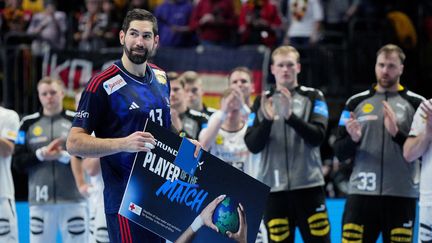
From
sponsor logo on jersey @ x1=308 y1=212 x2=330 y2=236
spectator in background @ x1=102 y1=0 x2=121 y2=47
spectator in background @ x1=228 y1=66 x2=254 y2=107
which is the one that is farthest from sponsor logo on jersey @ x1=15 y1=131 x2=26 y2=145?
spectator in background @ x1=102 y1=0 x2=121 y2=47

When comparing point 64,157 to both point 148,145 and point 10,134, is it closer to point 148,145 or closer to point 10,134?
point 10,134

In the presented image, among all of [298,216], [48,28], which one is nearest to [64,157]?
[298,216]

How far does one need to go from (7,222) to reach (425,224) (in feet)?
14.4

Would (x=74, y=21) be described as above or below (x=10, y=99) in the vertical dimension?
above

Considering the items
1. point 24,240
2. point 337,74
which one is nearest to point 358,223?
point 24,240

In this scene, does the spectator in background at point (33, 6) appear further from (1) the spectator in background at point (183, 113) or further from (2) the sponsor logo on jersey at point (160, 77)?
(2) the sponsor logo on jersey at point (160, 77)

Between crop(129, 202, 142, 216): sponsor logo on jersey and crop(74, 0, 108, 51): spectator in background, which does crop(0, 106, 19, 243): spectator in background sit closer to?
A: crop(129, 202, 142, 216): sponsor logo on jersey

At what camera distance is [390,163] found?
31.9 ft

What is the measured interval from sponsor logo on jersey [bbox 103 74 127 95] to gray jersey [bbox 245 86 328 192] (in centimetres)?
301

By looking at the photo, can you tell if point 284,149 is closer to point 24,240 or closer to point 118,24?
point 24,240

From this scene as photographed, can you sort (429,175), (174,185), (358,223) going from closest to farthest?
(174,185) < (429,175) < (358,223)

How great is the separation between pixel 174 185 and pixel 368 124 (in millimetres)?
3653

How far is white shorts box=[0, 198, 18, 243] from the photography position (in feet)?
33.1

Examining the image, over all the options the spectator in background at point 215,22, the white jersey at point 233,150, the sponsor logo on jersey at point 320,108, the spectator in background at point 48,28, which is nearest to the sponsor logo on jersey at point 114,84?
the sponsor logo on jersey at point 320,108
